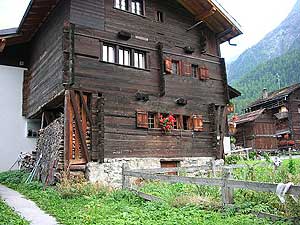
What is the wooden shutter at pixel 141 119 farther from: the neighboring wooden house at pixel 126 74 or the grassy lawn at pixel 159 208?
the grassy lawn at pixel 159 208

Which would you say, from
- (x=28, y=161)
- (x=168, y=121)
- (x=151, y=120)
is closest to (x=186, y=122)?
(x=168, y=121)

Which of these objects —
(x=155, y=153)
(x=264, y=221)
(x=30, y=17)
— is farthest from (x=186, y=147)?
(x=264, y=221)

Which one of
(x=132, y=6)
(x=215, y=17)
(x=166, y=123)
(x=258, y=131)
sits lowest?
(x=166, y=123)

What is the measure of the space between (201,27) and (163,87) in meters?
5.30

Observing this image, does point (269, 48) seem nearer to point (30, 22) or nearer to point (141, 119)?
point (30, 22)

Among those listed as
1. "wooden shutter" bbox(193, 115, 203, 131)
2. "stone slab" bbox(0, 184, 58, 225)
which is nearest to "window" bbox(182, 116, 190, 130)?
"wooden shutter" bbox(193, 115, 203, 131)

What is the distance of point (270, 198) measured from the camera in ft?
22.6

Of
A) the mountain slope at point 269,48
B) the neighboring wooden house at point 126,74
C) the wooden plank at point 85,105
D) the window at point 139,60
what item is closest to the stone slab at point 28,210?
the neighboring wooden house at point 126,74

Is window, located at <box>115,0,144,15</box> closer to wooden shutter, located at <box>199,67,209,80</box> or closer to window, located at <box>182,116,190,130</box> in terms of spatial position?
wooden shutter, located at <box>199,67,209,80</box>

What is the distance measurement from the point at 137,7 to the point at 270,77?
83520mm

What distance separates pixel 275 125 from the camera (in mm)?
39688

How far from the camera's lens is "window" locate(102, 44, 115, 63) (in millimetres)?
15320

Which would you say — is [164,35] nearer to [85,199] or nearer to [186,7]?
[186,7]

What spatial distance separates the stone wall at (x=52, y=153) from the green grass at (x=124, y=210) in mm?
2031
